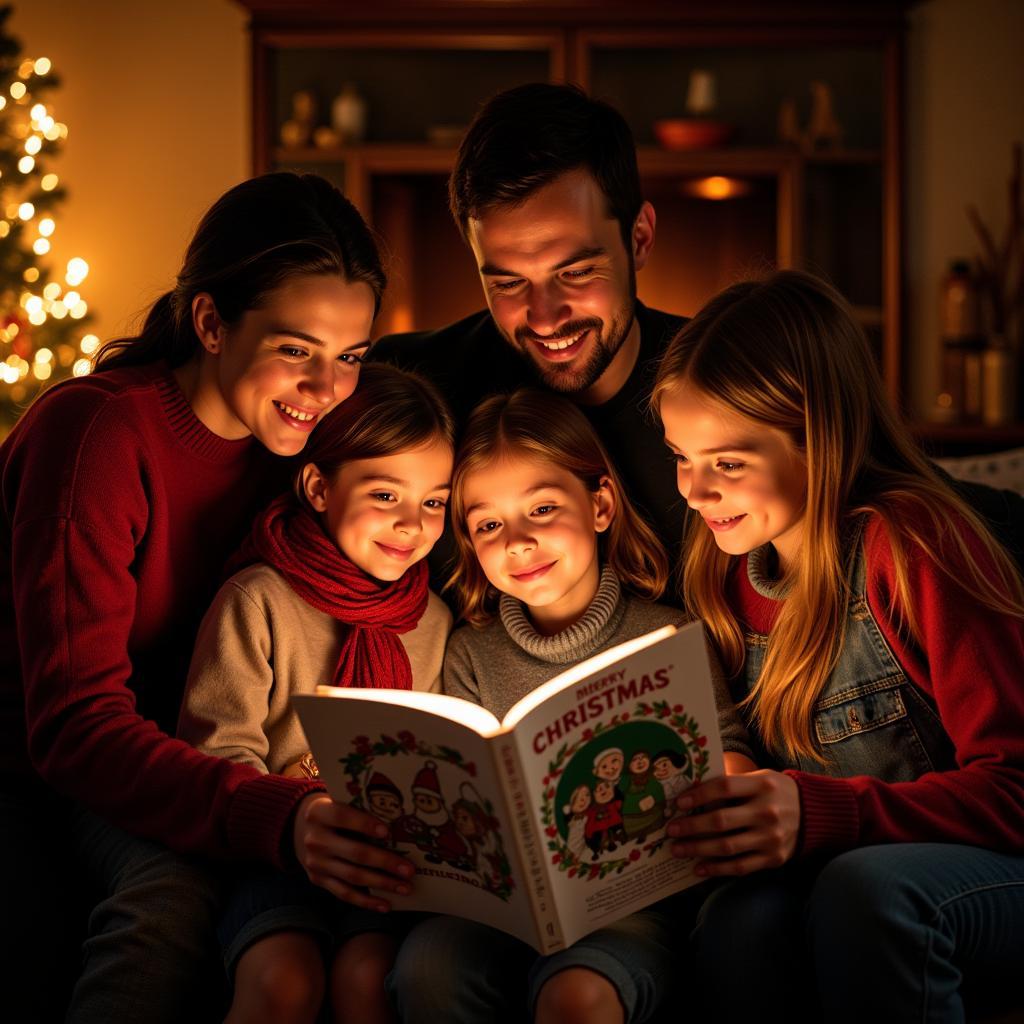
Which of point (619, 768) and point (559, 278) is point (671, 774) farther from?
point (559, 278)

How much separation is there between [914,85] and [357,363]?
3.34 metres

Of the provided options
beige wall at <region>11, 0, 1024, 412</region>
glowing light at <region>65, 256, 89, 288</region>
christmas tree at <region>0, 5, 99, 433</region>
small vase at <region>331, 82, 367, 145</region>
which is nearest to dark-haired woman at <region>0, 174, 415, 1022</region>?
christmas tree at <region>0, 5, 99, 433</region>

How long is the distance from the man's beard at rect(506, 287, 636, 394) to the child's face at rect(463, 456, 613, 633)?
191 mm

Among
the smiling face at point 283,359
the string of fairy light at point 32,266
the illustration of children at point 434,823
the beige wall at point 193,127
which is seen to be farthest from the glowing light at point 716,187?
the illustration of children at point 434,823

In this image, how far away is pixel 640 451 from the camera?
1816 millimetres

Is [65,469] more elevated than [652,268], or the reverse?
[652,268]

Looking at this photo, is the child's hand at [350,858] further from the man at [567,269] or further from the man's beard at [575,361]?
the man's beard at [575,361]

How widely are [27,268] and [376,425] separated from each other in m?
2.56

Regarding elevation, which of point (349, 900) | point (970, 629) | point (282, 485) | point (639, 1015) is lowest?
point (639, 1015)

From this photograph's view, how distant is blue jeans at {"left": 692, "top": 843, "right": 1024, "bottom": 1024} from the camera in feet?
3.65

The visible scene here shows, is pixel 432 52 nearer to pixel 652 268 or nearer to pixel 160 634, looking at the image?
pixel 652 268

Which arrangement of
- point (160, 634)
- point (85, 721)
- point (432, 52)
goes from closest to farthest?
point (85, 721)
point (160, 634)
point (432, 52)

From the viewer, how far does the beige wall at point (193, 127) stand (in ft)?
13.7

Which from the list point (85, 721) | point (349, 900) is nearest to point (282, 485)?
point (85, 721)
